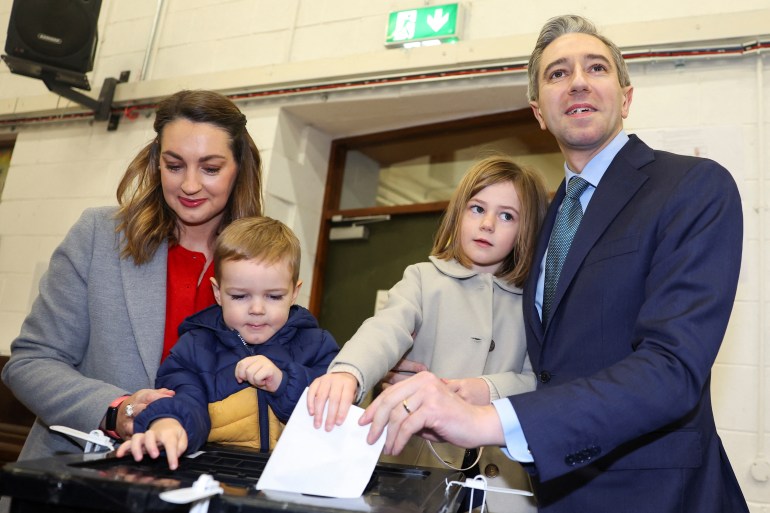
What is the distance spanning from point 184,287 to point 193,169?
11.0 inches

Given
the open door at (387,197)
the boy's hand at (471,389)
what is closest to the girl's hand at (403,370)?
the boy's hand at (471,389)

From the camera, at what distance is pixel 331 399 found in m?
1.06

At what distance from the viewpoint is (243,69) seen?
3799 millimetres

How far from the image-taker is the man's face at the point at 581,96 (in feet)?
4.90

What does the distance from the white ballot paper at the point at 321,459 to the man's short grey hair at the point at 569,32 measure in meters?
1.02

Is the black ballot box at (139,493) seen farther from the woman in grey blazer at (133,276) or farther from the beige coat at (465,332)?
the beige coat at (465,332)

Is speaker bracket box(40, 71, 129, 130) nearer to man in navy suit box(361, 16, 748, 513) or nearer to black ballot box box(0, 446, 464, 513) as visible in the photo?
man in navy suit box(361, 16, 748, 513)

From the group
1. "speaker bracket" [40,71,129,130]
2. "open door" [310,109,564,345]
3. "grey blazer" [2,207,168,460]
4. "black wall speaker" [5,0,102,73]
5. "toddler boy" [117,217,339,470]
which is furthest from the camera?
"speaker bracket" [40,71,129,130]

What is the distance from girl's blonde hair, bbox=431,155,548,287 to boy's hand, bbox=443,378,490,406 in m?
0.41

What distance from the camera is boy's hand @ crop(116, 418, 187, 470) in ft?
3.16

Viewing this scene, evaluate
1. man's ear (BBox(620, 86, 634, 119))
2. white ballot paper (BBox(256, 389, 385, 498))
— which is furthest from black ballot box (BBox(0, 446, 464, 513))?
man's ear (BBox(620, 86, 634, 119))

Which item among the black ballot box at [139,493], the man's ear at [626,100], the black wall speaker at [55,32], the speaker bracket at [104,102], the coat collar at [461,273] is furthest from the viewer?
the speaker bracket at [104,102]

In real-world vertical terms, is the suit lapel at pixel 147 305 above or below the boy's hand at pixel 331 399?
above

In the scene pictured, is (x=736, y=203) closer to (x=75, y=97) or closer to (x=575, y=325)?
(x=575, y=325)
